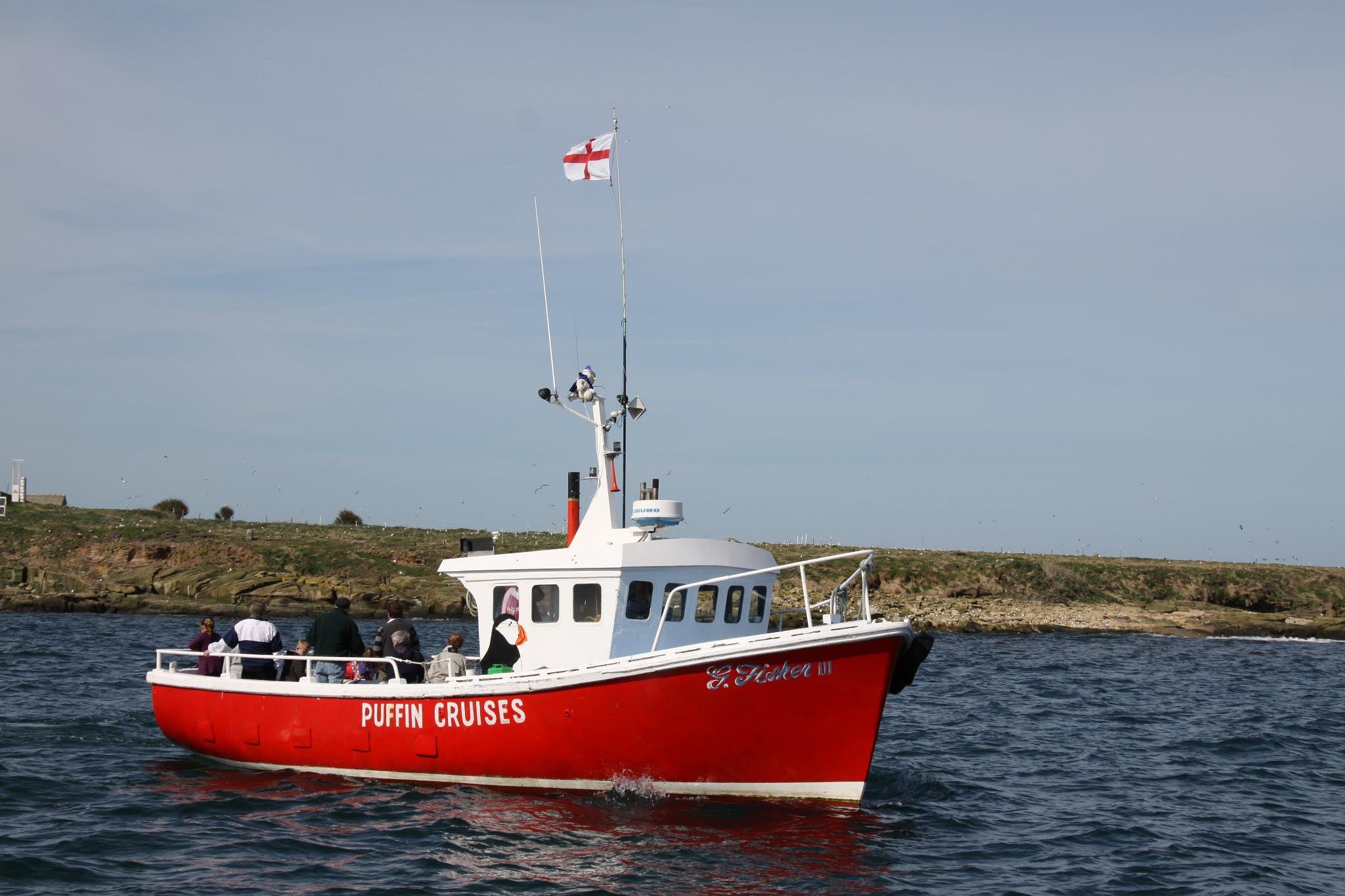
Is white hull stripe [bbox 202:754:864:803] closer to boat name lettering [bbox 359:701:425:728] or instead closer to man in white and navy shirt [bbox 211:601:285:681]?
boat name lettering [bbox 359:701:425:728]

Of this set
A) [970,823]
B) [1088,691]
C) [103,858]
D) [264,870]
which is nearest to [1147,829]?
[970,823]

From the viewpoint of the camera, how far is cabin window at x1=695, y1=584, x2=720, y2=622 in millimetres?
18672

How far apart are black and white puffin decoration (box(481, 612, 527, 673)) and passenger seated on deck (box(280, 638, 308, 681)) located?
304cm

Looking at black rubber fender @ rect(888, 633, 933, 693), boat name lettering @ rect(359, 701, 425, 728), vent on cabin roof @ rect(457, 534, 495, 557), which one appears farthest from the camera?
vent on cabin roof @ rect(457, 534, 495, 557)

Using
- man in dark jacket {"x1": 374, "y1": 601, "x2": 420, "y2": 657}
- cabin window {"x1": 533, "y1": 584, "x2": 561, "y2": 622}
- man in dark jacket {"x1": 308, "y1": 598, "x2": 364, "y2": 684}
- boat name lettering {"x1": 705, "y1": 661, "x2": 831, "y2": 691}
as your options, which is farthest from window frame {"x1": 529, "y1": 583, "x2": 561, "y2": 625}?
boat name lettering {"x1": 705, "y1": 661, "x2": 831, "y2": 691}

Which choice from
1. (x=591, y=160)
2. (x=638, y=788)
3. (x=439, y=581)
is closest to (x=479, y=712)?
(x=638, y=788)

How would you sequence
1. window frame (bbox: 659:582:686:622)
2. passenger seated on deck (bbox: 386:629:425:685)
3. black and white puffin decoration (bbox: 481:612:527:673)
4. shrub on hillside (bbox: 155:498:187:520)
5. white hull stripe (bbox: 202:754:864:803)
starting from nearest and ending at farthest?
white hull stripe (bbox: 202:754:864:803) → window frame (bbox: 659:582:686:622) → black and white puffin decoration (bbox: 481:612:527:673) → passenger seated on deck (bbox: 386:629:425:685) → shrub on hillside (bbox: 155:498:187:520)

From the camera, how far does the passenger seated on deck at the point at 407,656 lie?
1927cm

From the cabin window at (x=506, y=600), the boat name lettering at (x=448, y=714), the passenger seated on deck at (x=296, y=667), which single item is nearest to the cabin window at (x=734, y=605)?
the cabin window at (x=506, y=600)

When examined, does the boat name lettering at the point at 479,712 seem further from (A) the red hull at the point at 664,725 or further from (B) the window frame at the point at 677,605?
(B) the window frame at the point at 677,605

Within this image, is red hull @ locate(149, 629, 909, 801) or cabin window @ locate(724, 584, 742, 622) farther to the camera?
cabin window @ locate(724, 584, 742, 622)

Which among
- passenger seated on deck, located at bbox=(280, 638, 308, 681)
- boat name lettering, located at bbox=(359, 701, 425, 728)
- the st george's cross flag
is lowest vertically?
boat name lettering, located at bbox=(359, 701, 425, 728)

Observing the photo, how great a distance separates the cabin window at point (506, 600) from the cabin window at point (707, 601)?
110 inches

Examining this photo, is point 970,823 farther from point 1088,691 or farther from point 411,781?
point 1088,691
